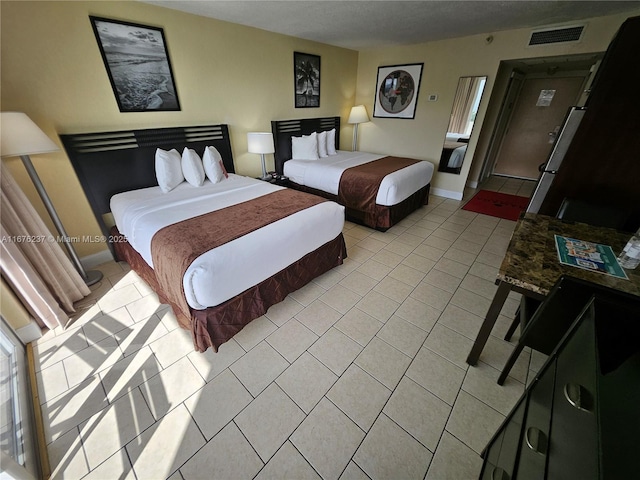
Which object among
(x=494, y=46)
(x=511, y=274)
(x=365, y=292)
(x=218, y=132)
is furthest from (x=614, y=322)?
(x=494, y=46)

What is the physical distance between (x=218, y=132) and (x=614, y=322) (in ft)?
12.2

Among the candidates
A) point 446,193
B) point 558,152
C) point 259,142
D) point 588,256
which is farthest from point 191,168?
point 446,193

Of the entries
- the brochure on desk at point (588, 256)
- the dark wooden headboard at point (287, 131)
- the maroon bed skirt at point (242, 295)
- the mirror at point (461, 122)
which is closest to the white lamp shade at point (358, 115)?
the dark wooden headboard at point (287, 131)

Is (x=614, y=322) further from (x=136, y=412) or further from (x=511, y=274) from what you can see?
(x=136, y=412)

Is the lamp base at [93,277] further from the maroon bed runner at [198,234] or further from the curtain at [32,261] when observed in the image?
the maroon bed runner at [198,234]

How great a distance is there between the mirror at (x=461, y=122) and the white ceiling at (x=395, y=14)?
65 cm

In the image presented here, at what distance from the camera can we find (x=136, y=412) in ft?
4.67

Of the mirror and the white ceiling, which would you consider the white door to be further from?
the mirror

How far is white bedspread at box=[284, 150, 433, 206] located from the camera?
314cm

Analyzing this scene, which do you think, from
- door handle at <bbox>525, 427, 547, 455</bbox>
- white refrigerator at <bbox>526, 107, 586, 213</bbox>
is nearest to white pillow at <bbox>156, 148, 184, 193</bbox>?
door handle at <bbox>525, 427, 547, 455</bbox>

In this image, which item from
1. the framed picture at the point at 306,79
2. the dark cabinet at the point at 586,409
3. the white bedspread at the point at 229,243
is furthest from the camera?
the framed picture at the point at 306,79

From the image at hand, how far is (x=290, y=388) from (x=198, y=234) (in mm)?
1190

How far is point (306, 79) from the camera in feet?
13.4

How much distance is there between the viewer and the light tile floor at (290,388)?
1236 mm
